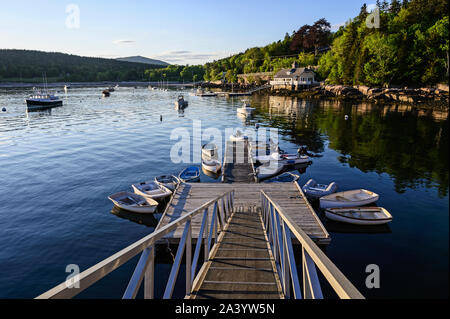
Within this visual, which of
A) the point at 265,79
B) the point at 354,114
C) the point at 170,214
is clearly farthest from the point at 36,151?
the point at 265,79

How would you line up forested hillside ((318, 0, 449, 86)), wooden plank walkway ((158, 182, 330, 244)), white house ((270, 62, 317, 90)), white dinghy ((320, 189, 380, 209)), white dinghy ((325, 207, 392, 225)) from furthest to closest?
white house ((270, 62, 317, 90)), forested hillside ((318, 0, 449, 86)), white dinghy ((320, 189, 380, 209)), white dinghy ((325, 207, 392, 225)), wooden plank walkway ((158, 182, 330, 244))

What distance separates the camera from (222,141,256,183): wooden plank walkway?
2484cm

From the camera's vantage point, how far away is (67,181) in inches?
1043

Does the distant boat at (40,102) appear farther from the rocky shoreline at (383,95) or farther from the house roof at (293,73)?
the house roof at (293,73)

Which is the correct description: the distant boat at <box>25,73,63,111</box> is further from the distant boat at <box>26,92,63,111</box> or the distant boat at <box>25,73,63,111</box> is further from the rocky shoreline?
the rocky shoreline

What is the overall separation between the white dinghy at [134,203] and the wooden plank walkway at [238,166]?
702 centimetres

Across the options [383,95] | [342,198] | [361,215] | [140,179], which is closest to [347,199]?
[342,198]

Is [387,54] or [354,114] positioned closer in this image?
[354,114]

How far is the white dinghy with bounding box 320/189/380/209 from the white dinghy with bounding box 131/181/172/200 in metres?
12.6

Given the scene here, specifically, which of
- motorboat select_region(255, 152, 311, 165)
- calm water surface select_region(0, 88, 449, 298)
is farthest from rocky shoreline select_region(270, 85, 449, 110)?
motorboat select_region(255, 152, 311, 165)

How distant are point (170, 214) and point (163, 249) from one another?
2314 millimetres

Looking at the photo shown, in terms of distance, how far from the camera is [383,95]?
8469cm

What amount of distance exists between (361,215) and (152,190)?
16.6 meters
